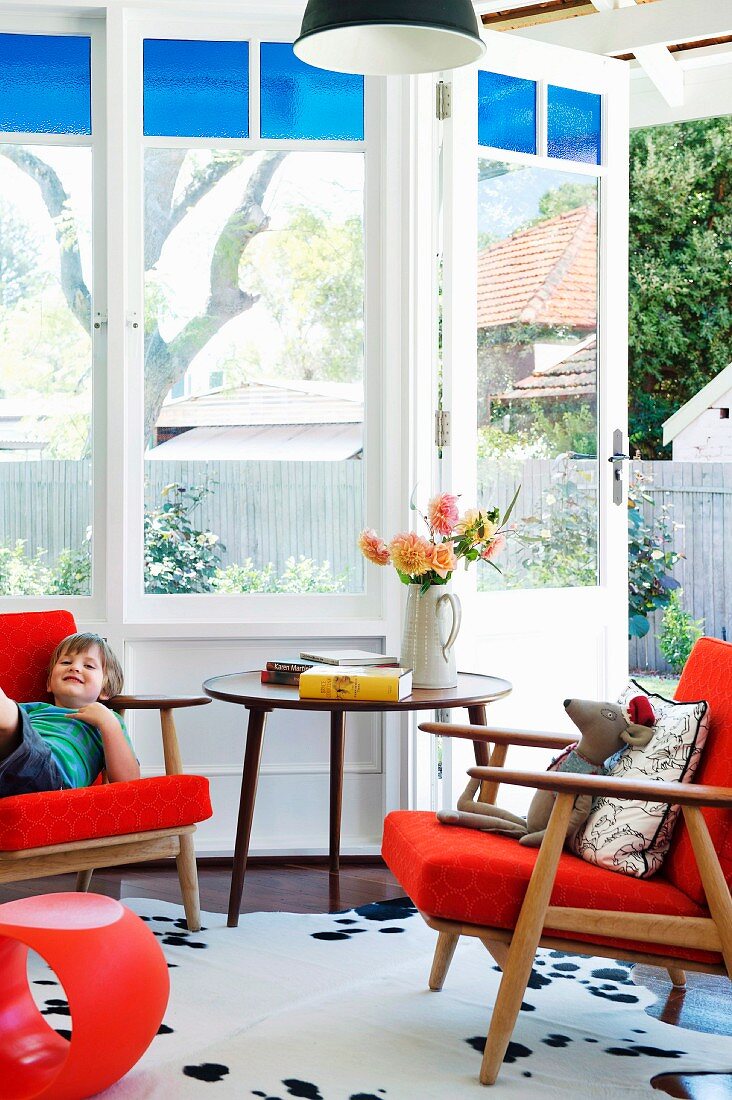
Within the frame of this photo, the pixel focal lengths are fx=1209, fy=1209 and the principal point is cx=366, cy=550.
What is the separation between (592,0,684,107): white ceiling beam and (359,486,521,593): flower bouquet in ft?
8.37

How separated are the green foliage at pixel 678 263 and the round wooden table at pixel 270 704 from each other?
6604 millimetres

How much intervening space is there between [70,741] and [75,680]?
0.69ft

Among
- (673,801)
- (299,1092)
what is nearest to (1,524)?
(299,1092)

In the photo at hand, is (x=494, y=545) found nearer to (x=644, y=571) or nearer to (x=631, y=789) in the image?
(x=631, y=789)

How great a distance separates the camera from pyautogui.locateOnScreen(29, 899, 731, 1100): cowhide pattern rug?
2223 millimetres

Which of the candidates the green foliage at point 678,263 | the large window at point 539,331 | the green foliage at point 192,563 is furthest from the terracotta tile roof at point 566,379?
the green foliage at point 678,263

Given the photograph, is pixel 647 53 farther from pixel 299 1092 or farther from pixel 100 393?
pixel 299 1092

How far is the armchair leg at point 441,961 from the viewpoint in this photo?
2.65 meters

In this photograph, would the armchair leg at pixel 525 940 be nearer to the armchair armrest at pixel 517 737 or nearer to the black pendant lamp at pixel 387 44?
the armchair armrest at pixel 517 737

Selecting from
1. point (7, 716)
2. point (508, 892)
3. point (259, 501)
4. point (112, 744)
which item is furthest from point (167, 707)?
point (508, 892)

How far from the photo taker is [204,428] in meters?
3.82

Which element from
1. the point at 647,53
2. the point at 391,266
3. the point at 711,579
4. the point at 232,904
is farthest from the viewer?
the point at 711,579

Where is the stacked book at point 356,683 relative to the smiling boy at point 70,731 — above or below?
above

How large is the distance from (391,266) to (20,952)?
7.66 ft
